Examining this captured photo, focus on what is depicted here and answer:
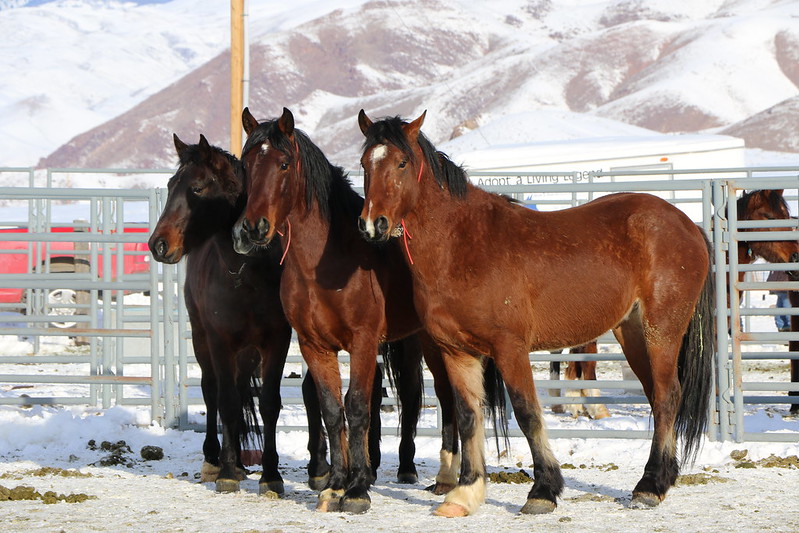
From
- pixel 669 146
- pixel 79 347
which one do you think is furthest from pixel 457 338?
pixel 669 146

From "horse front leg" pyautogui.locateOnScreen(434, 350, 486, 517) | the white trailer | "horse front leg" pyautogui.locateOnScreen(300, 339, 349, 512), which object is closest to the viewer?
"horse front leg" pyautogui.locateOnScreen(434, 350, 486, 517)

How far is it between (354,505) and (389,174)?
5.97 ft

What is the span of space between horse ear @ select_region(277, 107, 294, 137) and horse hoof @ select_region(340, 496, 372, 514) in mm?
2074

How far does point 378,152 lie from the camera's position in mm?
5230

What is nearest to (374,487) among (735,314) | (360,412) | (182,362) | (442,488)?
(442,488)

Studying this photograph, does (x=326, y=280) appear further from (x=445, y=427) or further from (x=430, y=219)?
(x=445, y=427)

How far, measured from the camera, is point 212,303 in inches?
248

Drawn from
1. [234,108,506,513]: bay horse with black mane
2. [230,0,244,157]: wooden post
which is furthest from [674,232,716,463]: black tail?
[230,0,244,157]: wooden post

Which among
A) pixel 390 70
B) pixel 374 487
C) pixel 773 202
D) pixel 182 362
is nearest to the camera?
pixel 374 487

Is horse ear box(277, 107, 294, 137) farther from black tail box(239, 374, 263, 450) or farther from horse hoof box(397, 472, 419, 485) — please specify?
horse hoof box(397, 472, 419, 485)

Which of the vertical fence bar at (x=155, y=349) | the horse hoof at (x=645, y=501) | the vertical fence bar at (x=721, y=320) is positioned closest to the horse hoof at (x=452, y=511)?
the horse hoof at (x=645, y=501)

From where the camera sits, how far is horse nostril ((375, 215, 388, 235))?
5.06m

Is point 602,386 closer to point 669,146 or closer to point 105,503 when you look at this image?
point 105,503

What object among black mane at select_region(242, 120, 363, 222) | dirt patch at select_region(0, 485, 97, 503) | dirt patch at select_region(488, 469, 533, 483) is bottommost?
dirt patch at select_region(488, 469, 533, 483)
